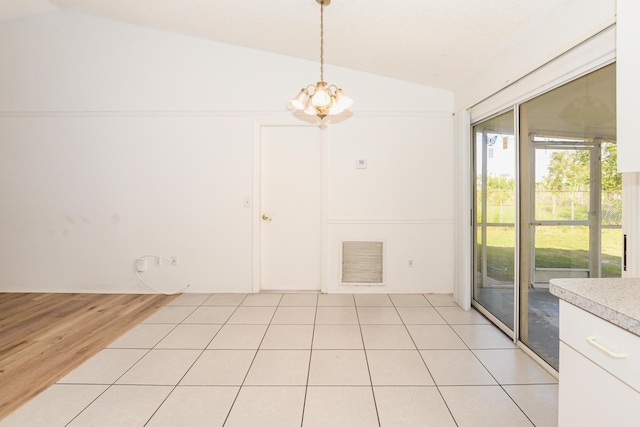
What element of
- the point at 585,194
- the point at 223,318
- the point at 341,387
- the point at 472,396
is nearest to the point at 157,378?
the point at 223,318

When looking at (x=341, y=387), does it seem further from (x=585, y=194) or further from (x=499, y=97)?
(x=499, y=97)

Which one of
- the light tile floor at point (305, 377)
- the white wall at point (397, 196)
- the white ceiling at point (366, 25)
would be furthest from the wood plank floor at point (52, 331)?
the white ceiling at point (366, 25)

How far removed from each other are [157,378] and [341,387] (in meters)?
1.21

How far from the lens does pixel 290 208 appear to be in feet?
12.3

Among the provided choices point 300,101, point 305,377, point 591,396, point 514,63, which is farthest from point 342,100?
point 591,396

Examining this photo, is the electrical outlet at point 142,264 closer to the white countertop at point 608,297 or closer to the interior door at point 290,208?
the interior door at point 290,208

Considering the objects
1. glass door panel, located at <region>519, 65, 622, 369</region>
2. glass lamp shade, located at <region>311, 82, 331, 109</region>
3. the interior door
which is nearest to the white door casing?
the interior door

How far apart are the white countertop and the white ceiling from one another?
1.71 metres

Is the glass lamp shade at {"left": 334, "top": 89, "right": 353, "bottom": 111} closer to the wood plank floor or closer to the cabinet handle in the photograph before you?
the cabinet handle

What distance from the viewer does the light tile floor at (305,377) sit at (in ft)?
5.42

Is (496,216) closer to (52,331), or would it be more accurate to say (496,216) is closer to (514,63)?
(514,63)

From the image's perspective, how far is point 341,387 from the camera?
1892 mm

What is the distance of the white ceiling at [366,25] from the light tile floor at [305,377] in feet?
7.85

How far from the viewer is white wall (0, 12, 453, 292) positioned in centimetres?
362
